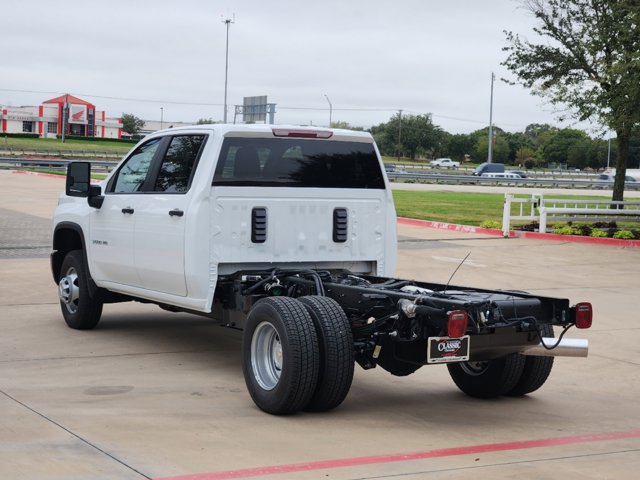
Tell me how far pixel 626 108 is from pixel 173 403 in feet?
60.8

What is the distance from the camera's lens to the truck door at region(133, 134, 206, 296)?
8.32 metres

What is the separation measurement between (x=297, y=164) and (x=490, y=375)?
2454mm

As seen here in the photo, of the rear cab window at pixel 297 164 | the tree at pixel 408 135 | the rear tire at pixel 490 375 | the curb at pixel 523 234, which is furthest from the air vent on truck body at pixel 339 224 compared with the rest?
the tree at pixel 408 135

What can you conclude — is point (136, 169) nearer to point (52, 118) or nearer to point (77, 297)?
point (77, 297)

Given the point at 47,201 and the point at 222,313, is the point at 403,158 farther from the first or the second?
the point at 222,313

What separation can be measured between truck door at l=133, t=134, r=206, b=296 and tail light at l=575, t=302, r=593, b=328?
3.20m

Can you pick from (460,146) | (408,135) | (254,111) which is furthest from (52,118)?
(254,111)

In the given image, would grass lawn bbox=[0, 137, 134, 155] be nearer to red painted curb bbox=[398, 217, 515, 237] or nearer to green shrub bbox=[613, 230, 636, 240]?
red painted curb bbox=[398, 217, 515, 237]

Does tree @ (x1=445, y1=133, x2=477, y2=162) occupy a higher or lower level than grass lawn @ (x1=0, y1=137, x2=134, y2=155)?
higher

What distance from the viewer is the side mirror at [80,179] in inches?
387

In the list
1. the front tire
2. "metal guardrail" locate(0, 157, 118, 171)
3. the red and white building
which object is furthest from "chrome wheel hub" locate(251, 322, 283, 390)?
the red and white building

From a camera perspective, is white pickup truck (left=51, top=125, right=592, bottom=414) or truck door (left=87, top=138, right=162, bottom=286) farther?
truck door (left=87, top=138, right=162, bottom=286)

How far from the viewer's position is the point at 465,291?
762 cm

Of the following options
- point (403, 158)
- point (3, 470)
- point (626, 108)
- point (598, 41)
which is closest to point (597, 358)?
point (3, 470)
